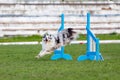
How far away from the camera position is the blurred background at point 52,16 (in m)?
33.6

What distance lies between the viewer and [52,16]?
3391 centimetres

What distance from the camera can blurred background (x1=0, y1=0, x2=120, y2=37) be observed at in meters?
33.6

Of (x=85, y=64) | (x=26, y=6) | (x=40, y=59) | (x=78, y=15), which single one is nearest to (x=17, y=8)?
(x=26, y=6)

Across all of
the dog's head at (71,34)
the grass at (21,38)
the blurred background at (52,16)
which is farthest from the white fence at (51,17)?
the dog's head at (71,34)

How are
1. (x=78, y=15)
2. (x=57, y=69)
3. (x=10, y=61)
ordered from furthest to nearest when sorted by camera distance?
(x=78, y=15)
(x=10, y=61)
(x=57, y=69)

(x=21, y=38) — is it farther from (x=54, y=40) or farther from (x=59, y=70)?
(x=59, y=70)

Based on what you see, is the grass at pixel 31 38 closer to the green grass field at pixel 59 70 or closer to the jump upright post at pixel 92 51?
the green grass field at pixel 59 70

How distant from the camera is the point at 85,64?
1656 cm

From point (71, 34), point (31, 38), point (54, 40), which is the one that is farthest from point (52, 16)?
point (54, 40)

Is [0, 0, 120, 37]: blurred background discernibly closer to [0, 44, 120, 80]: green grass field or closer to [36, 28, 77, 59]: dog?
[36, 28, 77, 59]: dog

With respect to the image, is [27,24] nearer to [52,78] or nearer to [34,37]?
[34,37]

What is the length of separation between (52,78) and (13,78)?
94cm

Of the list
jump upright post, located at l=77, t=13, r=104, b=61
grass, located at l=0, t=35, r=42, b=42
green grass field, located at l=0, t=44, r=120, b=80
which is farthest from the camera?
grass, located at l=0, t=35, r=42, b=42

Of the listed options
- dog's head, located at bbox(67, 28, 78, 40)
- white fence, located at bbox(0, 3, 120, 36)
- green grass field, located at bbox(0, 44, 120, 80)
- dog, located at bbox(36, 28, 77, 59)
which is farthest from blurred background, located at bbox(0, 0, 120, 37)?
green grass field, located at bbox(0, 44, 120, 80)
